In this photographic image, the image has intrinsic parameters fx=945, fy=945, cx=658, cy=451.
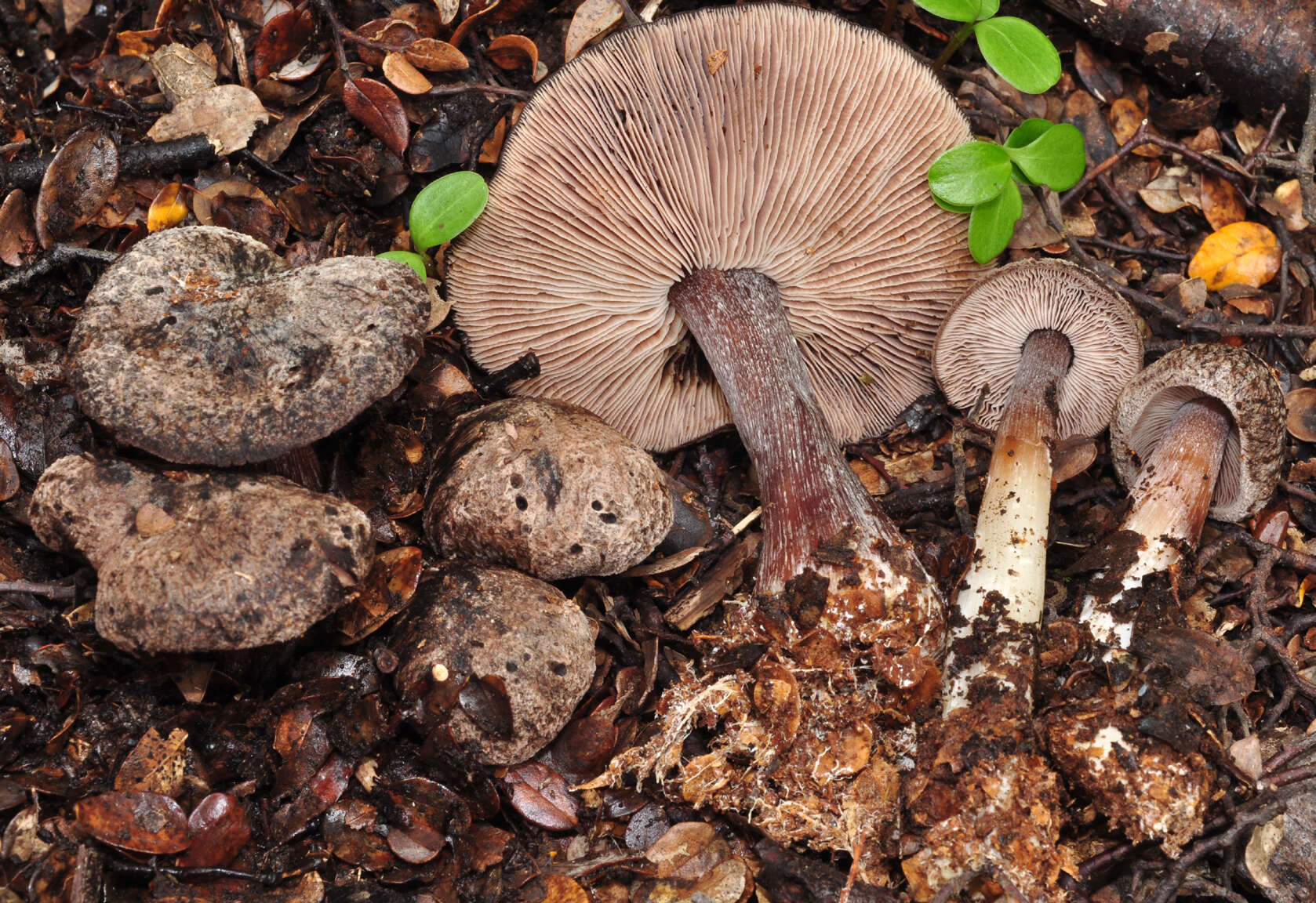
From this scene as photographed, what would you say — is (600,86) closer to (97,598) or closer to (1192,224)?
(97,598)

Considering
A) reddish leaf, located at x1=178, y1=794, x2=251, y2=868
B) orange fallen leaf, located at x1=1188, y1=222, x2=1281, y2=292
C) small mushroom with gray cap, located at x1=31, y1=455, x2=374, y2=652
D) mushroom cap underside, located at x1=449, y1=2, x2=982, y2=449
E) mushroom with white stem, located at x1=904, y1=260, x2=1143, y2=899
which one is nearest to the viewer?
small mushroom with gray cap, located at x1=31, y1=455, x2=374, y2=652

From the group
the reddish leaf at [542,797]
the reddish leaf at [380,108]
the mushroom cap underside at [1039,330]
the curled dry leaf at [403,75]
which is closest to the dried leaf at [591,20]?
the curled dry leaf at [403,75]

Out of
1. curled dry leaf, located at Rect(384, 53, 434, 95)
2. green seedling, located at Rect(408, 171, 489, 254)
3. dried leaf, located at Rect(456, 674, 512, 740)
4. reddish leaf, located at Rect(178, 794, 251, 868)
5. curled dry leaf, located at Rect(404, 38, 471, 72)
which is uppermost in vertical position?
curled dry leaf, located at Rect(404, 38, 471, 72)

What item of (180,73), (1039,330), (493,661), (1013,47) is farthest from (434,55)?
(1039,330)

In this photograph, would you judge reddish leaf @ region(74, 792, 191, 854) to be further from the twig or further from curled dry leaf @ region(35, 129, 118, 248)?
curled dry leaf @ region(35, 129, 118, 248)

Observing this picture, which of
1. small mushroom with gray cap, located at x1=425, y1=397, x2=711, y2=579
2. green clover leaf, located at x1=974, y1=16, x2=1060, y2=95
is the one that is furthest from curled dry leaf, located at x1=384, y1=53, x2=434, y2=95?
green clover leaf, located at x1=974, y1=16, x2=1060, y2=95

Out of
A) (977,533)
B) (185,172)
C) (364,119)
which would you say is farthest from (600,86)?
(977,533)
